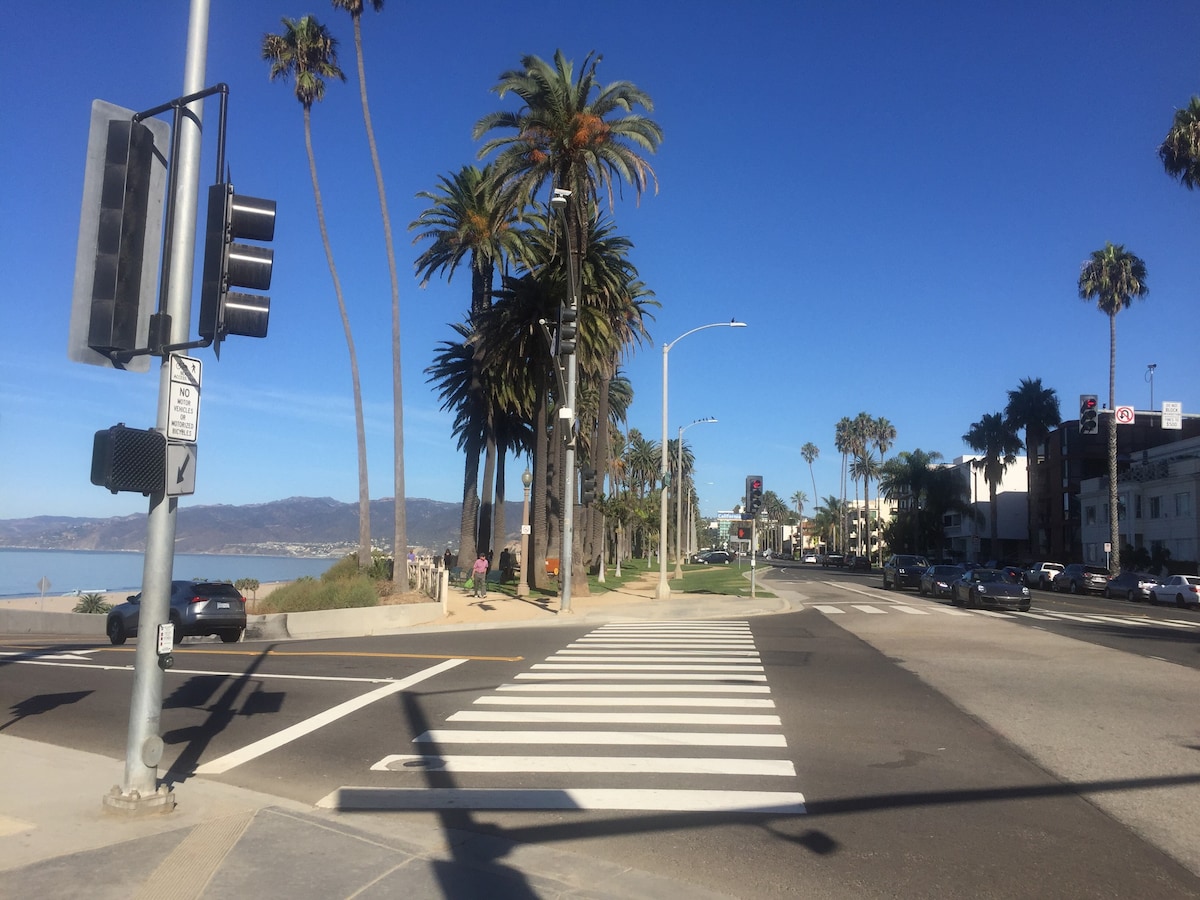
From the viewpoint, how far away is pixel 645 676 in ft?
45.6

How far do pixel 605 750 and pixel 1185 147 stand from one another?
141 feet

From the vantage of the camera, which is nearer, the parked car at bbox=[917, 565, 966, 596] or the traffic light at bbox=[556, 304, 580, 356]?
the traffic light at bbox=[556, 304, 580, 356]

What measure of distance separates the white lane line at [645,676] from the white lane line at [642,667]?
35cm

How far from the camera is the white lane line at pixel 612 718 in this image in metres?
10.5

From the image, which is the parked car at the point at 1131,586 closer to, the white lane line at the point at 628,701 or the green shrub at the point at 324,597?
the green shrub at the point at 324,597

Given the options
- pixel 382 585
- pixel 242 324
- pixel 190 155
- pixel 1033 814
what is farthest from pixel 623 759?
pixel 382 585

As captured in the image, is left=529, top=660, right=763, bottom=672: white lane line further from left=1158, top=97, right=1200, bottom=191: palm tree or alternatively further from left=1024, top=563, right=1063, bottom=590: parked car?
left=1024, top=563, right=1063, bottom=590: parked car

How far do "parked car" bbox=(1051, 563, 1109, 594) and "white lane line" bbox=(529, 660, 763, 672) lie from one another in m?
45.2

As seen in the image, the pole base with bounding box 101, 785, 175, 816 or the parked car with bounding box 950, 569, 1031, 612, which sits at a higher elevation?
the parked car with bounding box 950, 569, 1031, 612

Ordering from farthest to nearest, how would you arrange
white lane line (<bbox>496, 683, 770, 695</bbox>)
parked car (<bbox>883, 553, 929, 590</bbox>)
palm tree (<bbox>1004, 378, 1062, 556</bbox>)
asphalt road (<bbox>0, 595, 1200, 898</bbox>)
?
palm tree (<bbox>1004, 378, 1062, 556</bbox>), parked car (<bbox>883, 553, 929, 590</bbox>), white lane line (<bbox>496, 683, 770, 695</bbox>), asphalt road (<bbox>0, 595, 1200, 898</bbox>)

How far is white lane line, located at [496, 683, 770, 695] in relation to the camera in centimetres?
1257

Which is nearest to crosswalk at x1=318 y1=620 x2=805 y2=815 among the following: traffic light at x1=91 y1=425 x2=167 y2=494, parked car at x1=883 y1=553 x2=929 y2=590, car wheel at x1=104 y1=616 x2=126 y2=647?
traffic light at x1=91 y1=425 x2=167 y2=494

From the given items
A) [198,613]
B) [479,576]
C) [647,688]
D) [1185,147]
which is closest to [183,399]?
[647,688]

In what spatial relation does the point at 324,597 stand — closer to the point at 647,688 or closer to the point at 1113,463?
the point at 647,688
